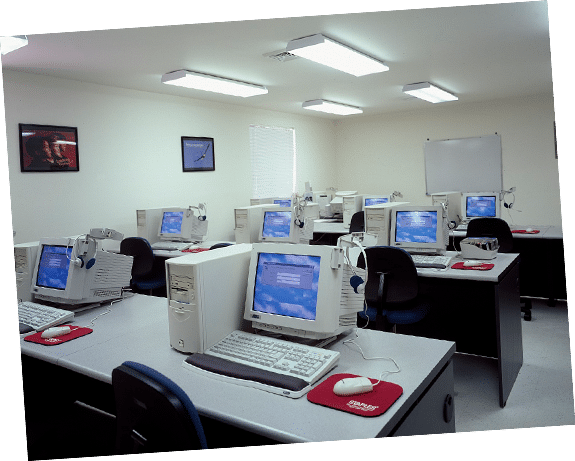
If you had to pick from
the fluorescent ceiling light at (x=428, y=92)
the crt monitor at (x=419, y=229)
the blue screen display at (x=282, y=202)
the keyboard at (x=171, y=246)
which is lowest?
the keyboard at (x=171, y=246)

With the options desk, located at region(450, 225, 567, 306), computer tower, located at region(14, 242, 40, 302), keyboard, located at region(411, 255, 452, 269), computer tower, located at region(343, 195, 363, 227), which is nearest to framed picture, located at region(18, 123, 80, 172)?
computer tower, located at region(14, 242, 40, 302)

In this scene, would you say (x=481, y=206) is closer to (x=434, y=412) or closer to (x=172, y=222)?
(x=172, y=222)

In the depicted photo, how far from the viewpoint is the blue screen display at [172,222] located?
5.05 m

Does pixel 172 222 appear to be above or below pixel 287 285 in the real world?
above

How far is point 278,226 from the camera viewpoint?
4.71 meters

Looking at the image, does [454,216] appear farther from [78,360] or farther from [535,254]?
[78,360]

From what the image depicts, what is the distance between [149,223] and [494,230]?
353 centimetres

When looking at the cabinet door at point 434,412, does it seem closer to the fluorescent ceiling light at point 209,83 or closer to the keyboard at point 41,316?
the keyboard at point 41,316

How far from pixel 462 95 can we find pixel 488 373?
4.41m

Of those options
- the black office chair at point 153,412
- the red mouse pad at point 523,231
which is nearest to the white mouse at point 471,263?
the red mouse pad at point 523,231

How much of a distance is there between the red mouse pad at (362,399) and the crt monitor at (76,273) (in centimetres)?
157

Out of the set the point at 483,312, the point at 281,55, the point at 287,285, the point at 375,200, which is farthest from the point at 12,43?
the point at 375,200

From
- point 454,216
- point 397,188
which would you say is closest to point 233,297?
point 454,216

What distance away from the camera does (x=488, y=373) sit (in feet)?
10.5
